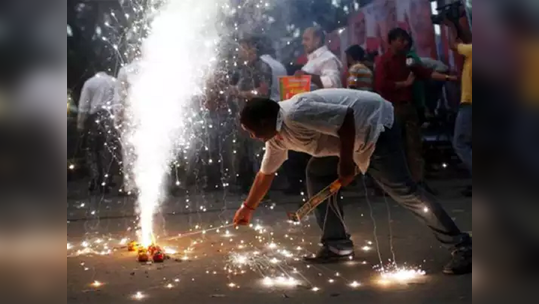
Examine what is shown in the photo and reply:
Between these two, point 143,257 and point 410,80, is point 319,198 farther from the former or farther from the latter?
point 410,80

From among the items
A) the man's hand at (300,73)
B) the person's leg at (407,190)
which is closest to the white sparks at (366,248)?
the person's leg at (407,190)

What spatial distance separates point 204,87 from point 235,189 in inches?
28.8

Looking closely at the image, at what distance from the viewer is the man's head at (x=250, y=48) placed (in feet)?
11.9

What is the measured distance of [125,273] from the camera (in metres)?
2.86

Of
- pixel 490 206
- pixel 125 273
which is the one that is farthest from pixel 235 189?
pixel 490 206

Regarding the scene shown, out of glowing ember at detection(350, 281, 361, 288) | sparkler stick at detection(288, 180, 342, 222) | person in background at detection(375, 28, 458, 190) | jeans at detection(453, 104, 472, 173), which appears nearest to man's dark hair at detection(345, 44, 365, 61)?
person in background at detection(375, 28, 458, 190)

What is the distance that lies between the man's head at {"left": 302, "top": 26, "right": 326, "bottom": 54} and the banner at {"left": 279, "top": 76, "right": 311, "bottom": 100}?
6.7 inches

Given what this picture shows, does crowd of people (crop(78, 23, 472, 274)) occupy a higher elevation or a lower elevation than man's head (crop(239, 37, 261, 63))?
lower

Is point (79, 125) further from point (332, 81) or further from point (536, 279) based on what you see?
point (536, 279)

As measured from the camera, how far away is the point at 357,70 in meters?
3.61

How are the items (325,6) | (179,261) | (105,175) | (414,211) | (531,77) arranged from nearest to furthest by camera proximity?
1. (531,77)
2. (414,211)
3. (179,261)
4. (325,6)
5. (105,175)

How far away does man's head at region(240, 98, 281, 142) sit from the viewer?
8.59 ft

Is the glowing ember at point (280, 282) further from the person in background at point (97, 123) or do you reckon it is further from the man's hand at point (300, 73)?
the person in background at point (97, 123)

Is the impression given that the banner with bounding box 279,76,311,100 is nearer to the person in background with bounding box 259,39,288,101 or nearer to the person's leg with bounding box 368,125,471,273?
the person in background with bounding box 259,39,288,101
